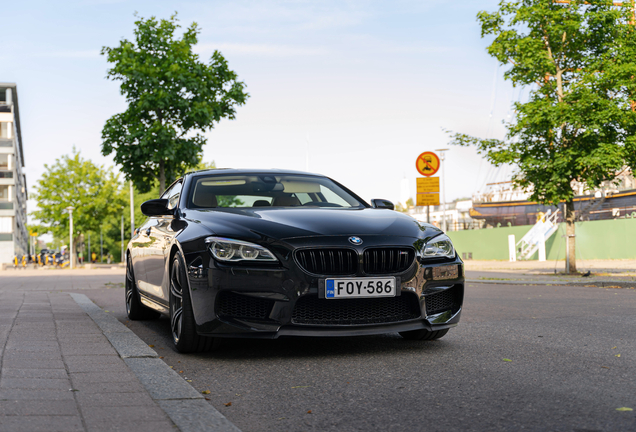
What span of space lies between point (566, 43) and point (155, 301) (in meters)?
15.7

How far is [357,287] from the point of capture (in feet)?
15.4

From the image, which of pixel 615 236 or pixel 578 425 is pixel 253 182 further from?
pixel 615 236

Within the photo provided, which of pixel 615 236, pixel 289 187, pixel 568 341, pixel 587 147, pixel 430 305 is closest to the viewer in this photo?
pixel 430 305

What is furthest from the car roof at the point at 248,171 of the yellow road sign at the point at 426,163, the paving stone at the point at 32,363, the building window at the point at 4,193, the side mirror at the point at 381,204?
the building window at the point at 4,193

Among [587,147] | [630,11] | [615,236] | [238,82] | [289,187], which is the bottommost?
[615,236]

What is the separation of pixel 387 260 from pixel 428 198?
12597 millimetres

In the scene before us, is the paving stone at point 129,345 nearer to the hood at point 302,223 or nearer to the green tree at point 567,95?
the hood at point 302,223

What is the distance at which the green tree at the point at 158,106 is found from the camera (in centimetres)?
1569

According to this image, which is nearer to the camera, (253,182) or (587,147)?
(253,182)

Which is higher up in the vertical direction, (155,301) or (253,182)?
(253,182)

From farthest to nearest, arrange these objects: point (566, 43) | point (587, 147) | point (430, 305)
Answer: point (566, 43) → point (587, 147) → point (430, 305)

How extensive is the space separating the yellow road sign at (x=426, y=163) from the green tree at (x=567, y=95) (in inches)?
95.9

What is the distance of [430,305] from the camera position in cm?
509

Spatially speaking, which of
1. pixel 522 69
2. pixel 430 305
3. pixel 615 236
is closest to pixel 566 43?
pixel 522 69
